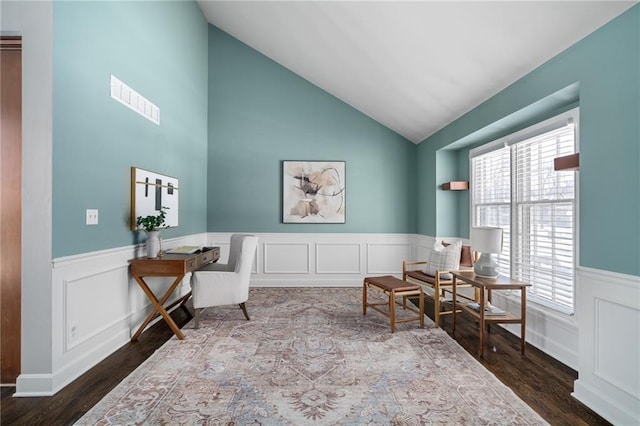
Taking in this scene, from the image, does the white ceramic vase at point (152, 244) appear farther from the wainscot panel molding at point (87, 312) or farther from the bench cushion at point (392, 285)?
the bench cushion at point (392, 285)

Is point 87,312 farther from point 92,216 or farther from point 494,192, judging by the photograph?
point 494,192

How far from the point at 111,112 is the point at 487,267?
3772 mm

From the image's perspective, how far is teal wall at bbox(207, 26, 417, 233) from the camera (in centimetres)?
538

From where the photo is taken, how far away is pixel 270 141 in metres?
5.43

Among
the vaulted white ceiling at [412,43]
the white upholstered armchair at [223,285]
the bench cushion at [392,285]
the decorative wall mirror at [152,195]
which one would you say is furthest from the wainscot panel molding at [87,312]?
the vaulted white ceiling at [412,43]

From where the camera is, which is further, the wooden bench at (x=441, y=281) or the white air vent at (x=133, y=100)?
the wooden bench at (x=441, y=281)

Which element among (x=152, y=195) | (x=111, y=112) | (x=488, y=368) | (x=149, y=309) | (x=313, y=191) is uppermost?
(x=111, y=112)

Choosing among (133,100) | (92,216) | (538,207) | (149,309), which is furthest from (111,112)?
(538,207)

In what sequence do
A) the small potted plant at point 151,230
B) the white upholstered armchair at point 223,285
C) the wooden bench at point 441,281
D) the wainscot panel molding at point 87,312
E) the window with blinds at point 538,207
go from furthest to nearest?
the wooden bench at point 441,281, the white upholstered armchair at point 223,285, the small potted plant at point 151,230, the window with blinds at point 538,207, the wainscot panel molding at point 87,312

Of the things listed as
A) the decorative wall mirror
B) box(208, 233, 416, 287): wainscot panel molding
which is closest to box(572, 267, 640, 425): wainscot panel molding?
box(208, 233, 416, 287): wainscot panel molding

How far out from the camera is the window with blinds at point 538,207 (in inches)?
108

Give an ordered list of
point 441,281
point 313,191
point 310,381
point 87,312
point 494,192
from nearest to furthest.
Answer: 1. point 310,381
2. point 87,312
3. point 441,281
4. point 494,192
5. point 313,191

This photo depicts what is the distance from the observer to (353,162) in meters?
5.50

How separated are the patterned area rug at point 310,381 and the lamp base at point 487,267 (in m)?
0.73
